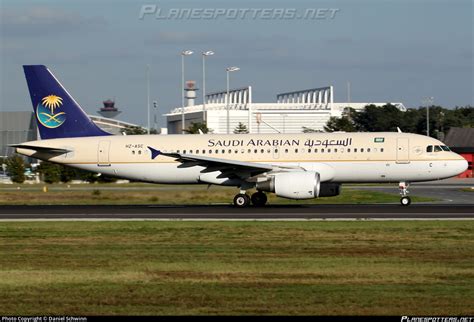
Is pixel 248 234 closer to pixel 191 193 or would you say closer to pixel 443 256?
pixel 443 256

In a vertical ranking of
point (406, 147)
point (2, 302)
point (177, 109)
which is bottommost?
point (2, 302)

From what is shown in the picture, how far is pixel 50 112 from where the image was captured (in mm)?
44031

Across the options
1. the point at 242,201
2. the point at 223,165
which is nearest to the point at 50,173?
the point at 242,201

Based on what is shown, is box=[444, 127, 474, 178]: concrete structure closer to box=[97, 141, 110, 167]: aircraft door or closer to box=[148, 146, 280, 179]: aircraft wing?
box=[148, 146, 280, 179]: aircraft wing

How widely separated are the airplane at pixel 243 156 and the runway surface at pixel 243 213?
151 cm

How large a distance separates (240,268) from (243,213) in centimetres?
1600

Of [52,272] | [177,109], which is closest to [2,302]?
[52,272]

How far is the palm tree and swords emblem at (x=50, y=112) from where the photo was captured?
144ft

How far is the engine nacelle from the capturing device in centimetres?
3728

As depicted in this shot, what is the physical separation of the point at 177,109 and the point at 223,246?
138 meters

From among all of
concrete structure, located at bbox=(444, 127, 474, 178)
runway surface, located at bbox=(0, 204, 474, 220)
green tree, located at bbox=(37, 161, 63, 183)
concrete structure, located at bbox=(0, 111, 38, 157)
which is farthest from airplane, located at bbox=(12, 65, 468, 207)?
concrete structure, located at bbox=(0, 111, 38, 157)

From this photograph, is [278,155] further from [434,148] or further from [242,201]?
[434,148]

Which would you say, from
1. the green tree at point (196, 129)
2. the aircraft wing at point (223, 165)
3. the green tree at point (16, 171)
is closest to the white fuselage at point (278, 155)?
the aircraft wing at point (223, 165)

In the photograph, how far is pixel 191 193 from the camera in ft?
156
